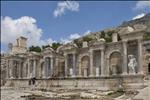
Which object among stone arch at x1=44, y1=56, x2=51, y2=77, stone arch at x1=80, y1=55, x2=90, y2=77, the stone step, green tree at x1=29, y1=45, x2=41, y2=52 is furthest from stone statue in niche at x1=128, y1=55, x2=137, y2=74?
green tree at x1=29, y1=45, x2=41, y2=52

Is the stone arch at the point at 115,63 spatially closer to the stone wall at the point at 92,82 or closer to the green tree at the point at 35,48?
the stone wall at the point at 92,82

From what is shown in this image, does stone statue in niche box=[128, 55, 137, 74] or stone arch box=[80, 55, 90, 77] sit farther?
stone arch box=[80, 55, 90, 77]

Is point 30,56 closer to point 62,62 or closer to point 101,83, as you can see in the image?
point 62,62

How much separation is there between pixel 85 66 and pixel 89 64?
1.14 meters

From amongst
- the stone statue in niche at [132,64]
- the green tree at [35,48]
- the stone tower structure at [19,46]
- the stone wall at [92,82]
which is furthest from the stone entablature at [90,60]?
the green tree at [35,48]

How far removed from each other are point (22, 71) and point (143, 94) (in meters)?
34.6

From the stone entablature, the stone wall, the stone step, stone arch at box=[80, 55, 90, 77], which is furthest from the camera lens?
stone arch at box=[80, 55, 90, 77]

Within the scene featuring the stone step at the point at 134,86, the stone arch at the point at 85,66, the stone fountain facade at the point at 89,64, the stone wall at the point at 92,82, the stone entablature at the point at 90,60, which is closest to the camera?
the stone step at the point at 134,86

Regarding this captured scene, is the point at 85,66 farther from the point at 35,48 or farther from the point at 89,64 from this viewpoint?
the point at 35,48

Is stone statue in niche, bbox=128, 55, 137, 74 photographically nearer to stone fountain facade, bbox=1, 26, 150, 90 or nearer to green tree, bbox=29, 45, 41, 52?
stone fountain facade, bbox=1, 26, 150, 90

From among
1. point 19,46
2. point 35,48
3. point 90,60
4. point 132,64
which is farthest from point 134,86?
point 35,48

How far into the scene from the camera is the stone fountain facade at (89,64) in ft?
105

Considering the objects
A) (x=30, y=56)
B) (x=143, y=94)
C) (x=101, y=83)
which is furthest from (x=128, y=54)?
(x=30, y=56)

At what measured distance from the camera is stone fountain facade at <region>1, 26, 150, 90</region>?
31953 millimetres
